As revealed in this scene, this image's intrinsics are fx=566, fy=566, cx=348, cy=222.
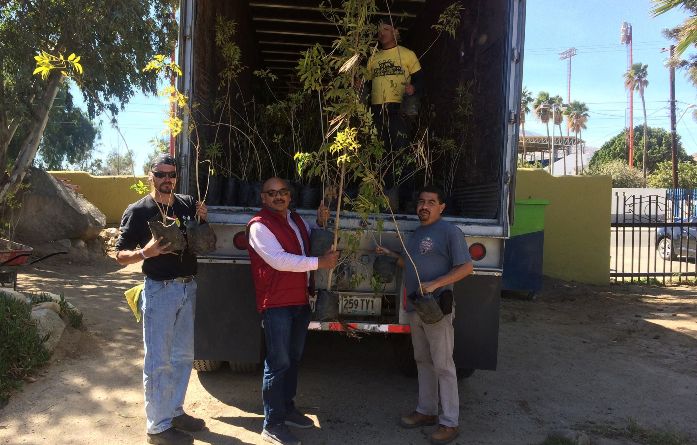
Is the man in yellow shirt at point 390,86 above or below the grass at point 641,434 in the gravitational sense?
above

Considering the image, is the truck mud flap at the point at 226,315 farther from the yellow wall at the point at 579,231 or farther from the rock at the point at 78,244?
the rock at the point at 78,244

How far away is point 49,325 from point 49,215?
7.47 m

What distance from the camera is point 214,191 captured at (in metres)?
4.31

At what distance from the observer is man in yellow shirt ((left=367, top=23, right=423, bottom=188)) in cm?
522

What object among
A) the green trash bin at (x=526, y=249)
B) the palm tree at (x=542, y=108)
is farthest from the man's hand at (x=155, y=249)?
the palm tree at (x=542, y=108)

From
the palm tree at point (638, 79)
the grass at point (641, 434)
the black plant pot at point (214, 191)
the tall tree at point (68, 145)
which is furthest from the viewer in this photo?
the palm tree at point (638, 79)

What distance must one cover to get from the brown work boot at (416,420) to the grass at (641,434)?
3.64 ft

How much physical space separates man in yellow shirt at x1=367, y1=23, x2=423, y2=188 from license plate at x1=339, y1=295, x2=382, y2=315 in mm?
1681

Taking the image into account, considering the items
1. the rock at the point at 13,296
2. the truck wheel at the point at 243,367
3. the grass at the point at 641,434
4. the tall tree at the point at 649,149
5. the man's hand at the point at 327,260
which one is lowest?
the grass at the point at 641,434

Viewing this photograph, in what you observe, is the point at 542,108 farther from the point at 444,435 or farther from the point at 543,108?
the point at 444,435

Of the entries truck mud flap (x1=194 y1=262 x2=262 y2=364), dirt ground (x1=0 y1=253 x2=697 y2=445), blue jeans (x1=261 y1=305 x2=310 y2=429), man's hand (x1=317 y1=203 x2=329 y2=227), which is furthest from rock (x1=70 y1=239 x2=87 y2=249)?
blue jeans (x1=261 y1=305 x2=310 y2=429)

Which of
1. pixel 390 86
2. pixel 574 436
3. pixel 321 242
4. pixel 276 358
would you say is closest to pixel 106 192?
pixel 390 86

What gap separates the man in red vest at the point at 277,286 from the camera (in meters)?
3.33

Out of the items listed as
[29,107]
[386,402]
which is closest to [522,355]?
[386,402]
